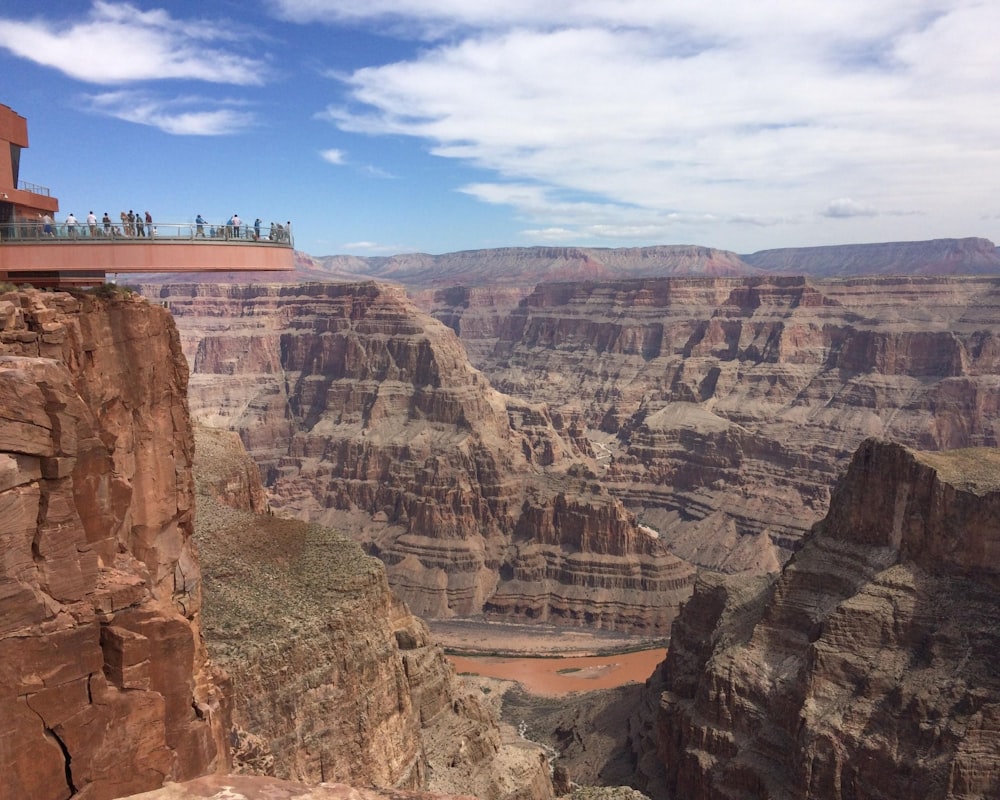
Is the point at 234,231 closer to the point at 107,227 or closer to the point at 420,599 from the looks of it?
the point at 107,227

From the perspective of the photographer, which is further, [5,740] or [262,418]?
[262,418]

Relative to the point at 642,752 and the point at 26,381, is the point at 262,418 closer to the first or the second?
the point at 642,752

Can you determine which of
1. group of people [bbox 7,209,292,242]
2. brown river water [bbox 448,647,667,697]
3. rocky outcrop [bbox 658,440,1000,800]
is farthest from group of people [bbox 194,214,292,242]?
brown river water [bbox 448,647,667,697]

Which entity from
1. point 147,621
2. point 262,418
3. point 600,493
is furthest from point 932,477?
point 262,418

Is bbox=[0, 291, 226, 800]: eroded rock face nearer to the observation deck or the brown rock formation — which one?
the brown rock formation

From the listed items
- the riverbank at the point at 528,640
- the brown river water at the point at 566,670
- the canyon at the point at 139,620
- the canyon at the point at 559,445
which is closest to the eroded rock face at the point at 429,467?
the canyon at the point at 559,445
